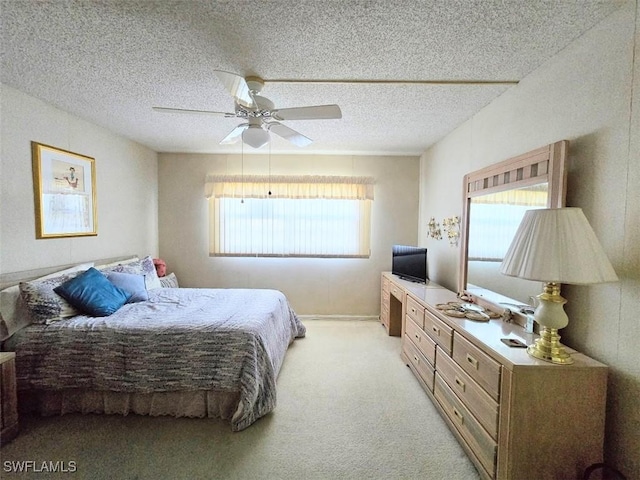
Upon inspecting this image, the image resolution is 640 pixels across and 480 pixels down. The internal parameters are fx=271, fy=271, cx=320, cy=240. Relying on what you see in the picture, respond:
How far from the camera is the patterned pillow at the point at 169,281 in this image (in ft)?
12.1

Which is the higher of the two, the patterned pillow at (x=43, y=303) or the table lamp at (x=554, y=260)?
the table lamp at (x=554, y=260)

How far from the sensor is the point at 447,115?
2684 mm

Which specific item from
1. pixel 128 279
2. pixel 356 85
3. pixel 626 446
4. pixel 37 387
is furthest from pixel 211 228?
pixel 626 446

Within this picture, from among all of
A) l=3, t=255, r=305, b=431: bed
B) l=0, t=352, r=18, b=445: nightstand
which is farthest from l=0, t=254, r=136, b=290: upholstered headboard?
l=0, t=352, r=18, b=445: nightstand

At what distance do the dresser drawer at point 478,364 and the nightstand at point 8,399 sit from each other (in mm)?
3019

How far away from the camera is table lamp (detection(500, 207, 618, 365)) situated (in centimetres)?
123

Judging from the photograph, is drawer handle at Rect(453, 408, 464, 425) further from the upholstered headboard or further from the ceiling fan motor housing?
the upholstered headboard

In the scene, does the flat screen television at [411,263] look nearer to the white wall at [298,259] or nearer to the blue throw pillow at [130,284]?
the white wall at [298,259]

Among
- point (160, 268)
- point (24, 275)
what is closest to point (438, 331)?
point (24, 275)

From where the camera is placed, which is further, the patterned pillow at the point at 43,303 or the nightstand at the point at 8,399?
the patterned pillow at the point at 43,303

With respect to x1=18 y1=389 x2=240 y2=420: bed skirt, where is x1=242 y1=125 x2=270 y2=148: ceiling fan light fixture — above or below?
above

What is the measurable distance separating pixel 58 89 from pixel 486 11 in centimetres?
312

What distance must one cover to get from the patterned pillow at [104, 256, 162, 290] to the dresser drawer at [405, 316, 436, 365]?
3.02 m
